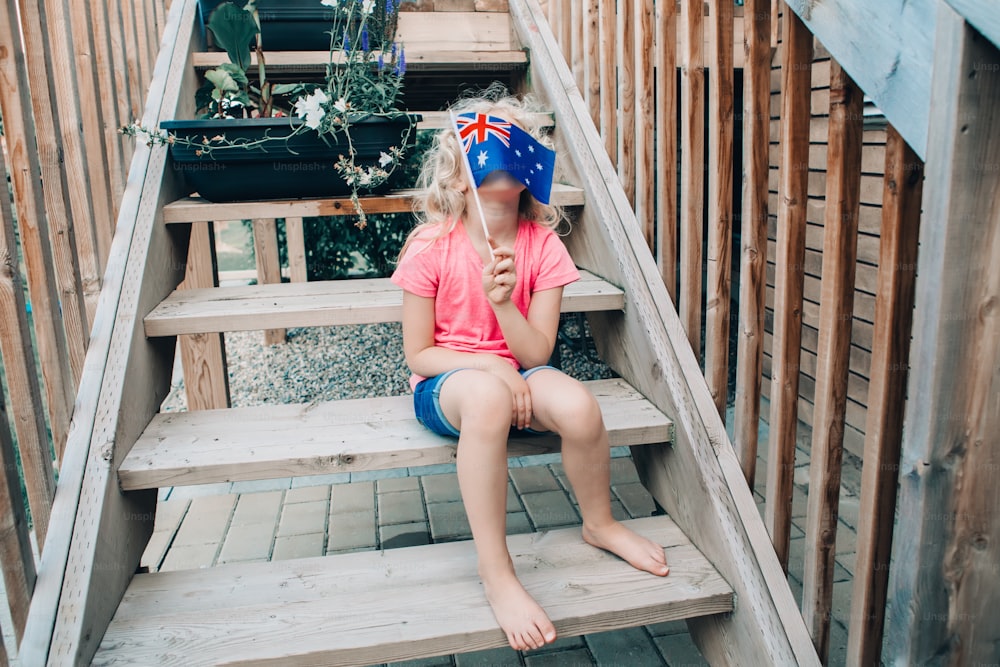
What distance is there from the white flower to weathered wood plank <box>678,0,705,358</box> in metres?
0.86

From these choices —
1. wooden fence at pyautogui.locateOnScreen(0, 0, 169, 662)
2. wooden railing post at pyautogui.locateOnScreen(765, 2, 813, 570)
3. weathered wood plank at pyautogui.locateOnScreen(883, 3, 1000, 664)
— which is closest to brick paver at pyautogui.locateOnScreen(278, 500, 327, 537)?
wooden fence at pyautogui.locateOnScreen(0, 0, 169, 662)

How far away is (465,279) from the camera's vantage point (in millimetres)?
1700

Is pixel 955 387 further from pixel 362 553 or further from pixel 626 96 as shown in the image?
pixel 626 96

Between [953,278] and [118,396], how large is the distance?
4.69ft

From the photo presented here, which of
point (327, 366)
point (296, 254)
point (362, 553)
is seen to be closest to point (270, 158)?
point (362, 553)

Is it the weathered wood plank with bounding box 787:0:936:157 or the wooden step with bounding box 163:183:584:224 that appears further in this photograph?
the wooden step with bounding box 163:183:584:224

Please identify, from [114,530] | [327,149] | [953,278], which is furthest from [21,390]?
[953,278]

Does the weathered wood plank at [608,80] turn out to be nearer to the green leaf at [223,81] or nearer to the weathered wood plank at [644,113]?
the weathered wood plank at [644,113]

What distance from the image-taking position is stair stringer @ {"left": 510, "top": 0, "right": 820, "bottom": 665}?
4.51 ft

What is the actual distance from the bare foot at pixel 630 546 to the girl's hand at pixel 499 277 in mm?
494

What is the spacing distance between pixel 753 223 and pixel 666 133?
1.38ft

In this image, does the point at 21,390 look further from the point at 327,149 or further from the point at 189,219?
the point at 327,149

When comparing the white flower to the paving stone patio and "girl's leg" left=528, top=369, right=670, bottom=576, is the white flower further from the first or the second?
the paving stone patio

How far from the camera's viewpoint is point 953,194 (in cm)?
91
